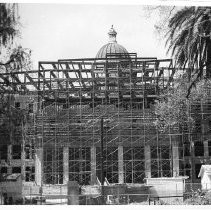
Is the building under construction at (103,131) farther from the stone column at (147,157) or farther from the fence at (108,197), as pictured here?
the fence at (108,197)

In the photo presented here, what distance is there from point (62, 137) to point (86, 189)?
4.76 metres

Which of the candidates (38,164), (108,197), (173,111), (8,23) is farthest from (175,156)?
(8,23)

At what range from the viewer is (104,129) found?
33562 mm

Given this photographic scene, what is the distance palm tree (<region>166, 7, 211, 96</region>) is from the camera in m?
15.5

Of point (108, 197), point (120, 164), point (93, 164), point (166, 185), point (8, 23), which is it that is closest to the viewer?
point (8, 23)

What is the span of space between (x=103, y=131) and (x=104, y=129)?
0.34 m

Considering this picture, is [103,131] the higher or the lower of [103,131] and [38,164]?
the higher

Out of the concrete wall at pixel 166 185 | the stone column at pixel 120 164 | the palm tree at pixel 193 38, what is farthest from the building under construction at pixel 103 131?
the palm tree at pixel 193 38

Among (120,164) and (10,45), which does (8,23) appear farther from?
(120,164)

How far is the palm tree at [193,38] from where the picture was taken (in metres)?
15.5

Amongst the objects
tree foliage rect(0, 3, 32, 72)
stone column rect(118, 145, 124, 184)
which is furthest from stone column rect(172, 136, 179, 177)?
tree foliage rect(0, 3, 32, 72)

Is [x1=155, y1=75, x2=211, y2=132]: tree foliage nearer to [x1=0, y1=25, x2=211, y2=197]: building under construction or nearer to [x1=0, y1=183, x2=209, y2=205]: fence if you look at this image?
[x1=0, y1=25, x2=211, y2=197]: building under construction

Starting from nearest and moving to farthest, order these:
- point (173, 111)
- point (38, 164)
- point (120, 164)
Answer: point (173, 111) → point (38, 164) → point (120, 164)

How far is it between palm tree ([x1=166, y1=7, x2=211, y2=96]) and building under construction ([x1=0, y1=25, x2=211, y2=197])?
14672 millimetres
